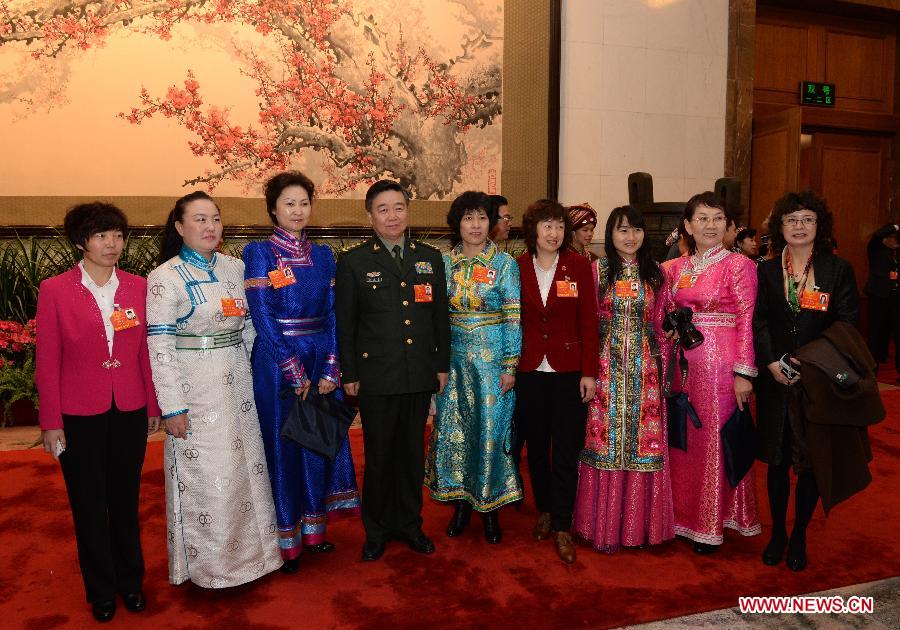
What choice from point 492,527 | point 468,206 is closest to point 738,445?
point 492,527

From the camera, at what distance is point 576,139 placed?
638cm

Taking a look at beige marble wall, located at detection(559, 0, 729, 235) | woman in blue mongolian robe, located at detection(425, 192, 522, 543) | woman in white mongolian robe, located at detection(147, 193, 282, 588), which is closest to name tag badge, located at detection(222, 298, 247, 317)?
woman in white mongolian robe, located at detection(147, 193, 282, 588)

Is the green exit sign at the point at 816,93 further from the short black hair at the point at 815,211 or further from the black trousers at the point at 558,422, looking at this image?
the black trousers at the point at 558,422

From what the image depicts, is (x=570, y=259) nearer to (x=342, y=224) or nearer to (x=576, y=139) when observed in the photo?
(x=342, y=224)

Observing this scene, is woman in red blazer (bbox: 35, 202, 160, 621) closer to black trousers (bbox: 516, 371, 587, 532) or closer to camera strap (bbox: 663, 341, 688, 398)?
black trousers (bbox: 516, 371, 587, 532)

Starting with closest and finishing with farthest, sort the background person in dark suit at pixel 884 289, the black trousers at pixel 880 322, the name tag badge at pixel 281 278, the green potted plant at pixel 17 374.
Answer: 1. the name tag badge at pixel 281 278
2. the green potted plant at pixel 17 374
3. the background person in dark suit at pixel 884 289
4. the black trousers at pixel 880 322

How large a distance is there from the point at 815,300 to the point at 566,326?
0.96 metres

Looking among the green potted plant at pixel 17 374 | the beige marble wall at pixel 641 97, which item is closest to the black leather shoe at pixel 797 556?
the beige marble wall at pixel 641 97

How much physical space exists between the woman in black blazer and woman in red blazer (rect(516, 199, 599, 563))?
70 centimetres

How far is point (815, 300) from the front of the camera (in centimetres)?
271

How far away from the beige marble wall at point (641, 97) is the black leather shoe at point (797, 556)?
409cm

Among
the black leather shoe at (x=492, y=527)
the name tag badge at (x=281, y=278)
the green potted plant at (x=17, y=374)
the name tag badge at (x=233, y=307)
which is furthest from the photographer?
the green potted plant at (x=17, y=374)

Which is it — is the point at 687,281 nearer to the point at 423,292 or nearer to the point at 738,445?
the point at 738,445

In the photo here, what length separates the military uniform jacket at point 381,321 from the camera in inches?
110
